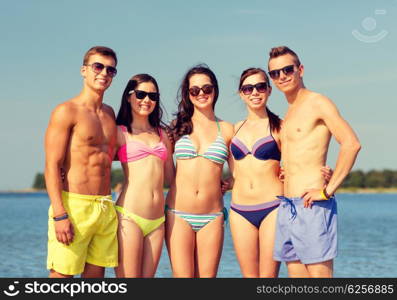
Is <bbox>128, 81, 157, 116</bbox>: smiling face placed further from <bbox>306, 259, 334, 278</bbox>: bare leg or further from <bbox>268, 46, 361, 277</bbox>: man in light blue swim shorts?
<bbox>306, 259, 334, 278</bbox>: bare leg

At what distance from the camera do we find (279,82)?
22.8 ft

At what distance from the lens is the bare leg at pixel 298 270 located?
21.9 ft

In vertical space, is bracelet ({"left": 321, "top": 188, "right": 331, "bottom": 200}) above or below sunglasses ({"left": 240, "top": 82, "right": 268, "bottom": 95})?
below

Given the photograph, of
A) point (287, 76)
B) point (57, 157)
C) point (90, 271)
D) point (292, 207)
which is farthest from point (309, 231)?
point (57, 157)

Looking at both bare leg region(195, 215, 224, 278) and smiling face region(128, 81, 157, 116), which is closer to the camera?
smiling face region(128, 81, 157, 116)

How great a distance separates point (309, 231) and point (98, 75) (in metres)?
3.07

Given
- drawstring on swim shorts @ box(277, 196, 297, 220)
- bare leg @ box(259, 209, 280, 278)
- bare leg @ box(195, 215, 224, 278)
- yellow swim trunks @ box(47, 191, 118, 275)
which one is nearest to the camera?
drawstring on swim shorts @ box(277, 196, 297, 220)

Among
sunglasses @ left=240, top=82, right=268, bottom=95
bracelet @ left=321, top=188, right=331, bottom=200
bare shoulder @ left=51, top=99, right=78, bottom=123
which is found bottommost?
bracelet @ left=321, top=188, right=331, bottom=200

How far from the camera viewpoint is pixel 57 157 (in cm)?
663

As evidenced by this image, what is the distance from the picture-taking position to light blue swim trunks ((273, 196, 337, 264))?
6.37 meters

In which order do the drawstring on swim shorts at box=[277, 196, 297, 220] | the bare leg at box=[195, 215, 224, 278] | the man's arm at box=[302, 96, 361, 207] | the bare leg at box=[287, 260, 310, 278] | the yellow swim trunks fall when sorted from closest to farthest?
1. the man's arm at box=[302, 96, 361, 207]
2. the drawstring on swim shorts at box=[277, 196, 297, 220]
3. the bare leg at box=[287, 260, 310, 278]
4. the yellow swim trunks
5. the bare leg at box=[195, 215, 224, 278]

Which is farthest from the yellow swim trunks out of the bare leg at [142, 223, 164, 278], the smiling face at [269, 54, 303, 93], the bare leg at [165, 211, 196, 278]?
the smiling face at [269, 54, 303, 93]

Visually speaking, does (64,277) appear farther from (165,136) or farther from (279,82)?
(279,82)

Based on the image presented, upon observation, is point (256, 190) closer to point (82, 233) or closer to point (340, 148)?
point (340, 148)
